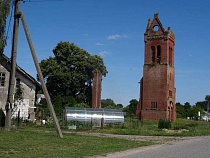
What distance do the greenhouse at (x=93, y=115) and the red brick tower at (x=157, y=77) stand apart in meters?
16.8

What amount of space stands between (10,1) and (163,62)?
37.5 meters

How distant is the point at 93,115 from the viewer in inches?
1415

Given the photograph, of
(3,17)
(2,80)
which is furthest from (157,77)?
(3,17)

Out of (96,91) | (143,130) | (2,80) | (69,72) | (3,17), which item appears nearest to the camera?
(3,17)

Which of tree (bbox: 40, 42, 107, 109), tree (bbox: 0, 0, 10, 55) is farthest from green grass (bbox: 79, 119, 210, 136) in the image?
tree (bbox: 40, 42, 107, 109)

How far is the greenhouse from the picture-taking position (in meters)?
33.4

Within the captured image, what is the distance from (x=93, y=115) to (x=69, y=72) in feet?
91.5

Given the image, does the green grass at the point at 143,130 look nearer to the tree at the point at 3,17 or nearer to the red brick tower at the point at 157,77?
the tree at the point at 3,17

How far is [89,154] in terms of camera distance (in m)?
12.5

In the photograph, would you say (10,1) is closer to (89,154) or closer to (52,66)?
(89,154)

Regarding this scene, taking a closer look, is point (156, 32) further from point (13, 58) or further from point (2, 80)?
point (13, 58)

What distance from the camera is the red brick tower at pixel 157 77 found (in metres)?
55.2

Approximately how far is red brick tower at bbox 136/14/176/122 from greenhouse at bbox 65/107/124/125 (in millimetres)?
16756

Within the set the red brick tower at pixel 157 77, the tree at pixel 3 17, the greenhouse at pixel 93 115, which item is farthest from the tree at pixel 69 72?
the tree at pixel 3 17
